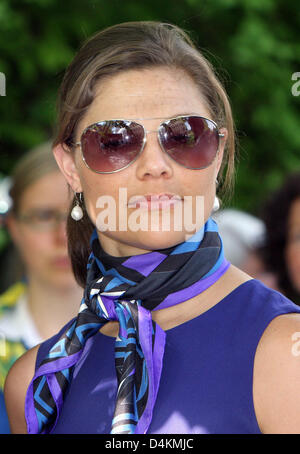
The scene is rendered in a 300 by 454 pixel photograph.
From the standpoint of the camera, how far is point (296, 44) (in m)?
4.93

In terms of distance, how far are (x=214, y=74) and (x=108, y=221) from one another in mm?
567

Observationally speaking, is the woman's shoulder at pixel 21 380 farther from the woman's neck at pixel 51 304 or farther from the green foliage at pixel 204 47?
the green foliage at pixel 204 47

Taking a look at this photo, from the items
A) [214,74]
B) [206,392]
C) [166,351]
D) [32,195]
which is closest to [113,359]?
[166,351]

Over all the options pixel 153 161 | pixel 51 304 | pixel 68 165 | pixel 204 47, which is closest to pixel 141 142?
pixel 153 161

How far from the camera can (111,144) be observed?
1.63 meters

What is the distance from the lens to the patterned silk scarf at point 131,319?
5.04ft

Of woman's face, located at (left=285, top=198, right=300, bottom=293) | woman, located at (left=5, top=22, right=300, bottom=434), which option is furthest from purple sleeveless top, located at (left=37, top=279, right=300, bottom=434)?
woman's face, located at (left=285, top=198, right=300, bottom=293)

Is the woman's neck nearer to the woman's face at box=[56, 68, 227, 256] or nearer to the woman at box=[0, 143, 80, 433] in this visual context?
the woman at box=[0, 143, 80, 433]

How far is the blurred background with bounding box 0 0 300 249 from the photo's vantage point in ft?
15.4

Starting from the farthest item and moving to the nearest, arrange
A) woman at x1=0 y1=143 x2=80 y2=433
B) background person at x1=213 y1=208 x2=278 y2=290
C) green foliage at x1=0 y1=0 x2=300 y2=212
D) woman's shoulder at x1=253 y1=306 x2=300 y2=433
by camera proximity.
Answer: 1. green foliage at x1=0 y1=0 x2=300 y2=212
2. background person at x1=213 y1=208 x2=278 y2=290
3. woman at x1=0 y1=143 x2=80 y2=433
4. woman's shoulder at x1=253 y1=306 x2=300 y2=433

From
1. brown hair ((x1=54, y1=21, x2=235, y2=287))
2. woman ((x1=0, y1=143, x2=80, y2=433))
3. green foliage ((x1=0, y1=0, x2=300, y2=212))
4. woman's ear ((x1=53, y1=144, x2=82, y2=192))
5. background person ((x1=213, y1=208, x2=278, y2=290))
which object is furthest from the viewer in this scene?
green foliage ((x1=0, y1=0, x2=300, y2=212))

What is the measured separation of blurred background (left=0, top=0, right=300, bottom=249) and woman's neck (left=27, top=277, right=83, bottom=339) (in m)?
1.45

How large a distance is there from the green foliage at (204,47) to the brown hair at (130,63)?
284cm

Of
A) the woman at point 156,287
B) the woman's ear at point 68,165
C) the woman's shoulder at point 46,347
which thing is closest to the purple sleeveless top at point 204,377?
the woman at point 156,287
